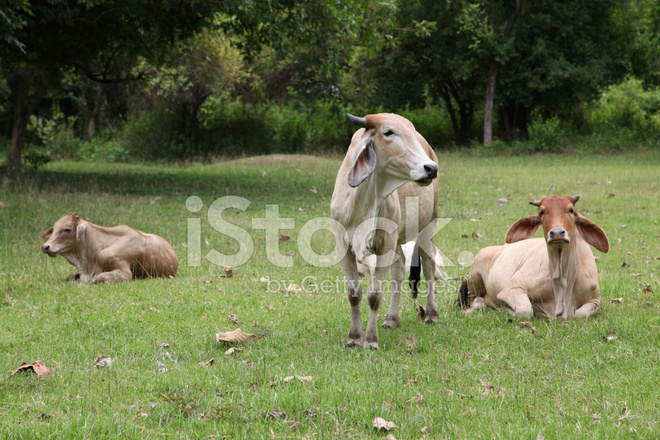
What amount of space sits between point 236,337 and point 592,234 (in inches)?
141

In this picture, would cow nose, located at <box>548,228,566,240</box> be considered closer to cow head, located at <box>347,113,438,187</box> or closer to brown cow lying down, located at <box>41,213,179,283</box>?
cow head, located at <box>347,113,438,187</box>


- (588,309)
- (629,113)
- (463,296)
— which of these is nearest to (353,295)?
(463,296)

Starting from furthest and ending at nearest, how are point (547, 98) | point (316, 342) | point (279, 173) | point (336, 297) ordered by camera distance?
point (547, 98) → point (279, 173) → point (336, 297) → point (316, 342)

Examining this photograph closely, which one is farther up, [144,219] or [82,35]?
[82,35]

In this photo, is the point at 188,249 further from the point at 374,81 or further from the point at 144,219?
the point at 374,81

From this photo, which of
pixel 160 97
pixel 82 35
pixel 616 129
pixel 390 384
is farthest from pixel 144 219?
pixel 616 129

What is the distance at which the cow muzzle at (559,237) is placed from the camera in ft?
18.4

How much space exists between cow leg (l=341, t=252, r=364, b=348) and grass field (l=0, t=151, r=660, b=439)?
139 mm

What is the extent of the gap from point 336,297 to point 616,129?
2905 centimetres

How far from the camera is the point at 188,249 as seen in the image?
9945 millimetres

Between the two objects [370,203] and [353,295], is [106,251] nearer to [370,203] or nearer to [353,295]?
[353,295]

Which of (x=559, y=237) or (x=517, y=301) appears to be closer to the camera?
(x=559, y=237)

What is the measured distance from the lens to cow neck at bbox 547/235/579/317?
19.4ft

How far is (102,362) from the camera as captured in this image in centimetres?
488
